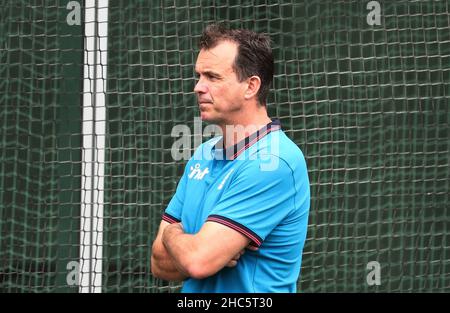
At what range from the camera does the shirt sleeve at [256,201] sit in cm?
332

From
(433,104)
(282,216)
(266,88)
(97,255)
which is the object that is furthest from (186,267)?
(433,104)

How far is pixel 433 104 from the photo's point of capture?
6316 mm

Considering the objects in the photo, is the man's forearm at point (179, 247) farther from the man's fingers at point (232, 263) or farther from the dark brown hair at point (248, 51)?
the dark brown hair at point (248, 51)

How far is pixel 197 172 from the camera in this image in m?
3.62

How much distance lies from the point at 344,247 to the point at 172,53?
180 cm

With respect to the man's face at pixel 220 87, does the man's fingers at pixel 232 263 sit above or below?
below

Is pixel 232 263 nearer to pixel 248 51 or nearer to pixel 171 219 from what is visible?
pixel 171 219

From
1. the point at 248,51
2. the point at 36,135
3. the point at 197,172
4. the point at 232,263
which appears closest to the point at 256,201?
the point at 232,263

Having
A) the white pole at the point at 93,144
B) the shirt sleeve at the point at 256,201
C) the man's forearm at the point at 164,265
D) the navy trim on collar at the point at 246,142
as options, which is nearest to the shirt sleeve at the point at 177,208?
the man's forearm at the point at 164,265

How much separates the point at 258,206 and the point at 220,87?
1.69 ft

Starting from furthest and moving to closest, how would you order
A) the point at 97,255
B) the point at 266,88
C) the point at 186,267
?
the point at 97,255, the point at 266,88, the point at 186,267

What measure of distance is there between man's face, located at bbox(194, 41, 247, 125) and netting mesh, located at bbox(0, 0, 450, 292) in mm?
2745

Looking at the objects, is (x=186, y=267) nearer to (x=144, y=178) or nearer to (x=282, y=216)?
(x=282, y=216)

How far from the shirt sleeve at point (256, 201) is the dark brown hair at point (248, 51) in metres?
0.38
